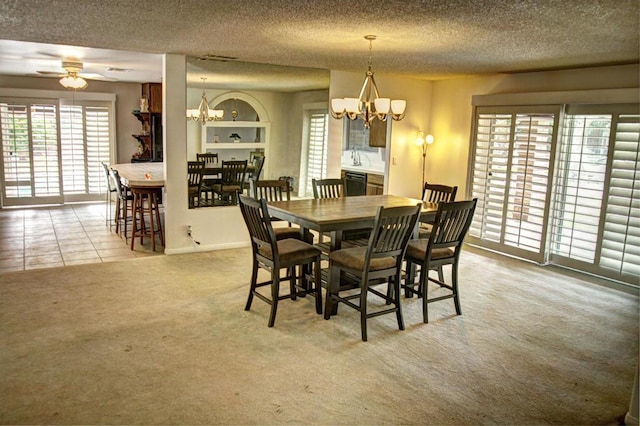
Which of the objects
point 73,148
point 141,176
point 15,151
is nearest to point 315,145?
point 141,176

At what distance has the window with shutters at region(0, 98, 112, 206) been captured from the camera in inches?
331

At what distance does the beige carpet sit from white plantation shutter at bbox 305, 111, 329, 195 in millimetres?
2243

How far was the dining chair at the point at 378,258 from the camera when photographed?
3506 mm

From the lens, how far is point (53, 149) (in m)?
8.77

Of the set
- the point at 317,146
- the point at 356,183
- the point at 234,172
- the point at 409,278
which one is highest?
the point at 317,146

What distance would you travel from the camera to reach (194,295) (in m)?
4.36

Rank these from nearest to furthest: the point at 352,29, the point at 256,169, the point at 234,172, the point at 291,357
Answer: the point at 291,357 < the point at 352,29 < the point at 234,172 < the point at 256,169

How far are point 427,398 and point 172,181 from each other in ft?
12.9

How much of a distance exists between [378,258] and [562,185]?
309 centimetres

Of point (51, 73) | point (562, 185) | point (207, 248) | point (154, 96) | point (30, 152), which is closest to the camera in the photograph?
point (562, 185)

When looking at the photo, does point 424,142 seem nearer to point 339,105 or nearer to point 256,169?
point 256,169

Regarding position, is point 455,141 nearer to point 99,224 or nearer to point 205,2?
point 205,2

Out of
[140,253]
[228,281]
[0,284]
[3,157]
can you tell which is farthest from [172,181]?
[3,157]

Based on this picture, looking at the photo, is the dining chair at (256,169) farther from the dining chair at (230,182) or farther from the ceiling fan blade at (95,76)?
the ceiling fan blade at (95,76)
